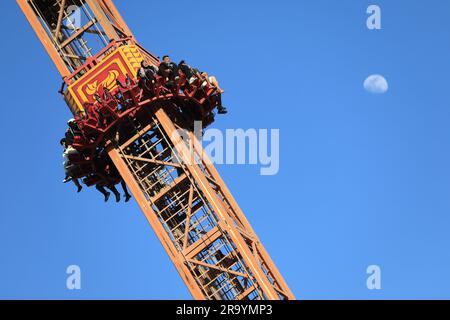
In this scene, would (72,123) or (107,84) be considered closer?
(107,84)

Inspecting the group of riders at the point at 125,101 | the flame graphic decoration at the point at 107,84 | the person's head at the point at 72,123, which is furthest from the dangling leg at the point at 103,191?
the flame graphic decoration at the point at 107,84

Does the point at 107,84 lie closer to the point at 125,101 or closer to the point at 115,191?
the point at 125,101

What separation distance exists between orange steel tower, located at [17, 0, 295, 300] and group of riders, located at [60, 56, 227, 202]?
2.4 inches

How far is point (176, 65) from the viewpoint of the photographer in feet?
156

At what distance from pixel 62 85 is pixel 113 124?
120 inches

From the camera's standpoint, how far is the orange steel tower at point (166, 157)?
150ft

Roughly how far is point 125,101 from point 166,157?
263 centimetres

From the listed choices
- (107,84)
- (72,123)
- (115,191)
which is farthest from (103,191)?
(107,84)

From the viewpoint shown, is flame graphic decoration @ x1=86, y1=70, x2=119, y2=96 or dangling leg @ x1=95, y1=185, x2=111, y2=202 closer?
flame graphic decoration @ x1=86, y1=70, x2=119, y2=96

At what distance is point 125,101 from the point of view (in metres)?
46.8

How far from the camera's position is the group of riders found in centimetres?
4691

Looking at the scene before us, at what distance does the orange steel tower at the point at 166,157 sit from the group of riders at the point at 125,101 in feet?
0.20

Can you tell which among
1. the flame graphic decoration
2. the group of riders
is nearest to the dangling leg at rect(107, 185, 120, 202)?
the group of riders

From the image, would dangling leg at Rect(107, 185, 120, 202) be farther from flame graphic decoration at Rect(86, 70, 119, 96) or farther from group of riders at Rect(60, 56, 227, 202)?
flame graphic decoration at Rect(86, 70, 119, 96)
